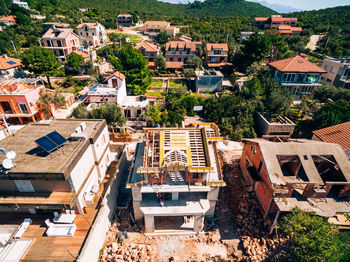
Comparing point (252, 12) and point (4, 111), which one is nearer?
point (4, 111)

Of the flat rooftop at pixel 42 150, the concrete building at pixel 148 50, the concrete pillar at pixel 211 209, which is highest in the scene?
the concrete building at pixel 148 50

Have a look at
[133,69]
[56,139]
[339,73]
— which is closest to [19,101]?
[56,139]

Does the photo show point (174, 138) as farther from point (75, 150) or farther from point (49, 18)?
point (49, 18)

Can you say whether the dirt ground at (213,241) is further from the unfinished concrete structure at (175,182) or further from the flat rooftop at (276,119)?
the flat rooftop at (276,119)

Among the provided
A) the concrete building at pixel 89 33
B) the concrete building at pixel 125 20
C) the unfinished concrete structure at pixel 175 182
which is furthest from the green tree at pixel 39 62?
the concrete building at pixel 125 20

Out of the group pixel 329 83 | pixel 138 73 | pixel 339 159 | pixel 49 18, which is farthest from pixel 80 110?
pixel 49 18

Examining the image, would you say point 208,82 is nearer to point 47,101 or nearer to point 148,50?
point 148,50
